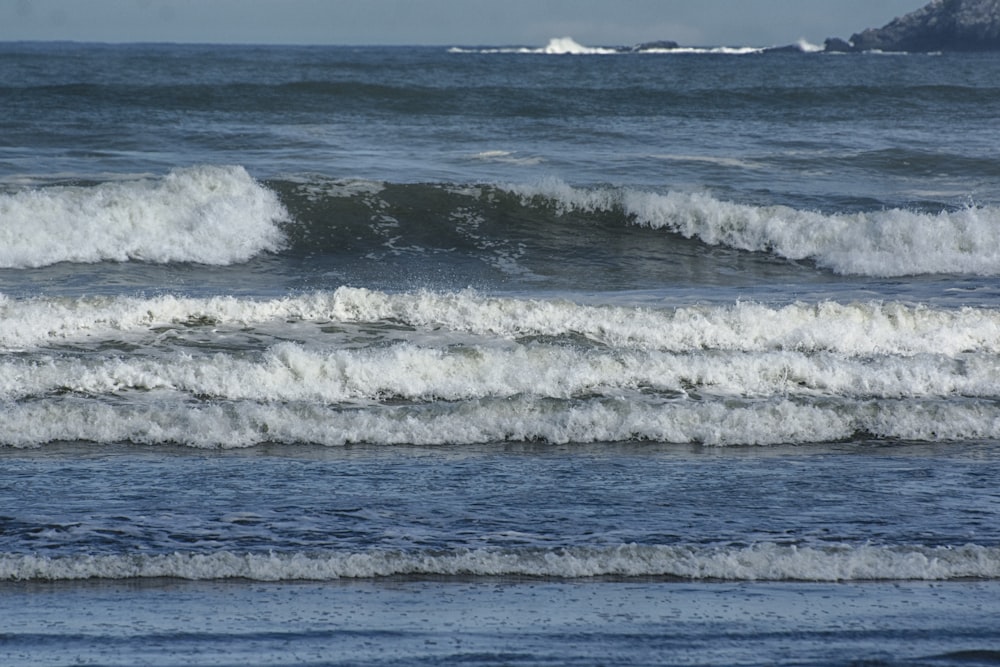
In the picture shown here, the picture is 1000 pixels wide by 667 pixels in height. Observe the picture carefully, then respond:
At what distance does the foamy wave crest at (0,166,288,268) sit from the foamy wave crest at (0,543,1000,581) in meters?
8.84

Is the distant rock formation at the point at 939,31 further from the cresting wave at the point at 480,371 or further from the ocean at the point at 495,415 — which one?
the cresting wave at the point at 480,371

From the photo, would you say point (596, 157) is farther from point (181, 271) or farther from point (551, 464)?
point (551, 464)

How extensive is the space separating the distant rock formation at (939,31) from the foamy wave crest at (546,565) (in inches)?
Answer: 4109

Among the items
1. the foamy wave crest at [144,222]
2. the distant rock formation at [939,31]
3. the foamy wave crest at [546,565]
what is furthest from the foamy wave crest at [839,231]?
the distant rock formation at [939,31]

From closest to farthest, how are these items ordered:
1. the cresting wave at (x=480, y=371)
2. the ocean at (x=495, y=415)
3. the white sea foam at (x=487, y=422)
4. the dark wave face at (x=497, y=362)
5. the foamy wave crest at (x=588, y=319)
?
1. the ocean at (x=495, y=415)
2. the dark wave face at (x=497, y=362)
3. the white sea foam at (x=487, y=422)
4. the cresting wave at (x=480, y=371)
5. the foamy wave crest at (x=588, y=319)

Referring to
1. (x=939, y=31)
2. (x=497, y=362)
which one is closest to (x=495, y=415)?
(x=497, y=362)

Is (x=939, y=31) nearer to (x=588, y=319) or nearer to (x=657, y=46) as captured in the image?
(x=657, y=46)

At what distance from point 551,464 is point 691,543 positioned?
1590 mm

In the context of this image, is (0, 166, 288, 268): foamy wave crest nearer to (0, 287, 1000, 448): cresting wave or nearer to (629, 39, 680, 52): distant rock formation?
(0, 287, 1000, 448): cresting wave

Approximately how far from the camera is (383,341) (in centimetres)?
936

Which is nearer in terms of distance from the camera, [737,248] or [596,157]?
[737,248]

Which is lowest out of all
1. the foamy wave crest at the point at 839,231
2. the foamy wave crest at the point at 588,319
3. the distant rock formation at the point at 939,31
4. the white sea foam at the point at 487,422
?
the white sea foam at the point at 487,422

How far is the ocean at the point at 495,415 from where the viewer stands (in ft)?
14.6

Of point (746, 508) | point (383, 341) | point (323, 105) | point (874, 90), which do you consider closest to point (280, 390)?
point (383, 341)
